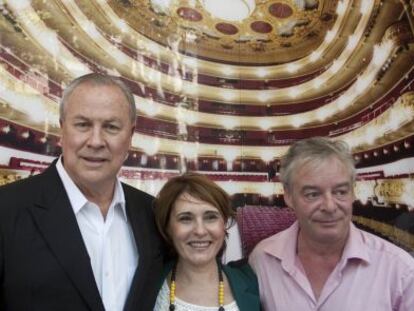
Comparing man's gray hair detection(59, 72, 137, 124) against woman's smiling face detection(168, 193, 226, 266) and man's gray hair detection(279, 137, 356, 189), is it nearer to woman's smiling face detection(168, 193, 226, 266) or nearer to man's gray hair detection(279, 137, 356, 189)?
woman's smiling face detection(168, 193, 226, 266)

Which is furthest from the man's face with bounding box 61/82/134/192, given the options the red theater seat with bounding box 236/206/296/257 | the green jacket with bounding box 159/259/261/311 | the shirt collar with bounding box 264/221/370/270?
the red theater seat with bounding box 236/206/296/257

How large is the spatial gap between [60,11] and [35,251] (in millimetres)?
1199

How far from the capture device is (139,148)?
6.86 ft

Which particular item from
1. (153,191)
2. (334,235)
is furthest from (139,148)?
(334,235)

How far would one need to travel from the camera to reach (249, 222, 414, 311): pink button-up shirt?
1.53m

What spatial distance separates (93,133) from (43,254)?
42 cm

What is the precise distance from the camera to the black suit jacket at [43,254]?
49.0 inches

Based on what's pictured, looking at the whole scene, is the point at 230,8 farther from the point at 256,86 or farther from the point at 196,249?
the point at 196,249

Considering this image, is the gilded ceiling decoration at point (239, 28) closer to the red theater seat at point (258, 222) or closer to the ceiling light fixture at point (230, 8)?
the ceiling light fixture at point (230, 8)

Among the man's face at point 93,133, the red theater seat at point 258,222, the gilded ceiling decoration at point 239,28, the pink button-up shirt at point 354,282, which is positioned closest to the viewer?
the man's face at point 93,133

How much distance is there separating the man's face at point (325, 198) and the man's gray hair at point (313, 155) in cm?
2

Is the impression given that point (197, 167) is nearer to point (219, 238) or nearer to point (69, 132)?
point (219, 238)

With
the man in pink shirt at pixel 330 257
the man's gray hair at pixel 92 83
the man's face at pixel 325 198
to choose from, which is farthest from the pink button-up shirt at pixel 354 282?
the man's gray hair at pixel 92 83

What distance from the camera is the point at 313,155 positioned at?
1.61 meters
